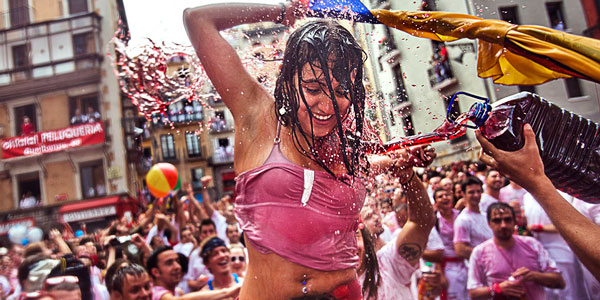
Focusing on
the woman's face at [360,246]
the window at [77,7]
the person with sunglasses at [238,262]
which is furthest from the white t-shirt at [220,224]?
the window at [77,7]

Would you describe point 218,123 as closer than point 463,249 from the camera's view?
Yes

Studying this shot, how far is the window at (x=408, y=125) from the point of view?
5.41 ft

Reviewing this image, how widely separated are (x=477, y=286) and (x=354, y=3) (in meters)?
2.74

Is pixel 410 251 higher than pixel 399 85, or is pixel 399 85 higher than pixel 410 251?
pixel 399 85

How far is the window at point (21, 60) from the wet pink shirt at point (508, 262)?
3327mm

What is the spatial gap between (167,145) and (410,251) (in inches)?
54.7

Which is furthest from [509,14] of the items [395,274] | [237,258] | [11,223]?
[11,223]

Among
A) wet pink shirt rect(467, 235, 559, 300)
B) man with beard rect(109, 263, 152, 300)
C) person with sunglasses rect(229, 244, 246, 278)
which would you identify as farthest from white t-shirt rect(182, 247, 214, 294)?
wet pink shirt rect(467, 235, 559, 300)

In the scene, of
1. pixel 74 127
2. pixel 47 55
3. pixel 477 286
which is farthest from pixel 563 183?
pixel 74 127

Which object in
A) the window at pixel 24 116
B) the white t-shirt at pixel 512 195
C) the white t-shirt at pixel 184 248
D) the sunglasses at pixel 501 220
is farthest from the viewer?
the white t-shirt at pixel 184 248

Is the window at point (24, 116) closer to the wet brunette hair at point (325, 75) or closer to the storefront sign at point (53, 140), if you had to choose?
the storefront sign at point (53, 140)

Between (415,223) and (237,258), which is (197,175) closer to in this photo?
(237,258)

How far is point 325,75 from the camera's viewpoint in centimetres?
141

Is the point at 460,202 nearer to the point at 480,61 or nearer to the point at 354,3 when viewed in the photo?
the point at 480,61
